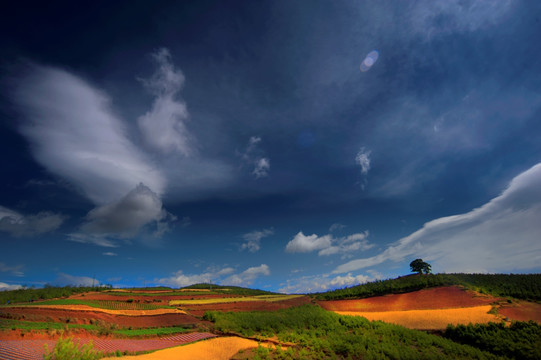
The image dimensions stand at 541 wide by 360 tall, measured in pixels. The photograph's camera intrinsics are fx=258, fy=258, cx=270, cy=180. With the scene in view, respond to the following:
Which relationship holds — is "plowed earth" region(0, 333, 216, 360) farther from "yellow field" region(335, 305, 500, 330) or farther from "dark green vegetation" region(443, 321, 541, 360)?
"dark green vegetation" region(443, 321, 541, 360)

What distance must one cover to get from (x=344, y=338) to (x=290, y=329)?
245 inches

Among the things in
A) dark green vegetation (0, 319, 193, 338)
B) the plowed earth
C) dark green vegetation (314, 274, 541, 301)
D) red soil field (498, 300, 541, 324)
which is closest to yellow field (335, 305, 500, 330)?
red soil field (498, 300, 541, 324)

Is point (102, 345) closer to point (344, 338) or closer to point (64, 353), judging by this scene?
point (64, 353)

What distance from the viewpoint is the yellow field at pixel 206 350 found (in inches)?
650

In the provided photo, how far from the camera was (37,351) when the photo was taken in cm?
1429

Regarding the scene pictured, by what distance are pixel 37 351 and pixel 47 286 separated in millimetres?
58470

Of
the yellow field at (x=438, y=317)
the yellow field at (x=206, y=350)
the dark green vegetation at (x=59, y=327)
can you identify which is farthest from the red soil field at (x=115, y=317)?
the yellow field at (x=438, y=317)

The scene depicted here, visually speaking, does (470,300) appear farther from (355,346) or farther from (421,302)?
(355,346)

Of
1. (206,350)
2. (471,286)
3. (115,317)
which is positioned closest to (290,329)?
(206,350)

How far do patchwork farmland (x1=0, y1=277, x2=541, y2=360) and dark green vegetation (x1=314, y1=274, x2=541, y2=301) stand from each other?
1588mm

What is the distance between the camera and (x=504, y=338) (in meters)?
18.9

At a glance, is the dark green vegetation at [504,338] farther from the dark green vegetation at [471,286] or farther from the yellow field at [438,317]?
the dark green vegetation at [471,286]

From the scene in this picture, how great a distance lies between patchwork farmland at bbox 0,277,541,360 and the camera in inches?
677

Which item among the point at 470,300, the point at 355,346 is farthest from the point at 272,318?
the point at 470,300
